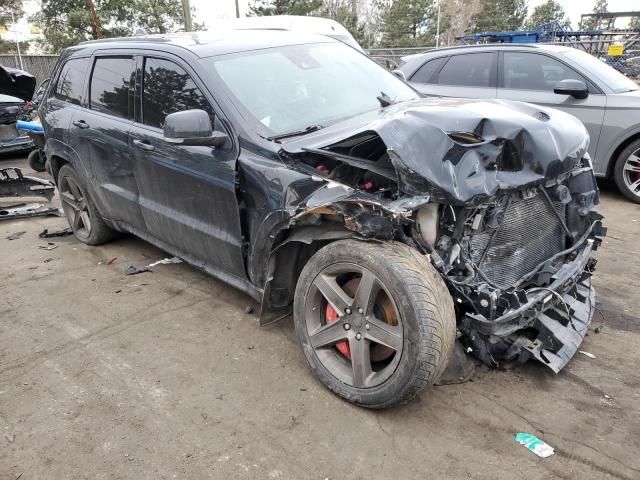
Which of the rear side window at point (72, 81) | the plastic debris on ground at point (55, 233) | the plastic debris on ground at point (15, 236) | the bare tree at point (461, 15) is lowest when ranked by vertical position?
the plastic debris on ground at point (15, 236)

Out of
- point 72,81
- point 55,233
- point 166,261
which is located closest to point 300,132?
point 166,261

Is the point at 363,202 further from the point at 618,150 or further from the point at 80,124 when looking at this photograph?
the point at 618,150

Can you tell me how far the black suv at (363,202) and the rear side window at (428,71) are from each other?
379 centimetres

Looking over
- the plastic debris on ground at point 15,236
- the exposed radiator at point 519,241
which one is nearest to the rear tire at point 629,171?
the exposed radiator at point 519,241

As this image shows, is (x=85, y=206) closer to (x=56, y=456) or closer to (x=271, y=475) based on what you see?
(x=56, y=456)

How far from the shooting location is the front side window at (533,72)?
22.1 feet

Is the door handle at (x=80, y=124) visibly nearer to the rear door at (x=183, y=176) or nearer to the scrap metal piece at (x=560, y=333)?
the rear door at (x=183, y=176)

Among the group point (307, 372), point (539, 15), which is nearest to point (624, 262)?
point (307, 372)

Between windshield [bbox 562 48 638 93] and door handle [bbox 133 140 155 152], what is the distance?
17.9ft

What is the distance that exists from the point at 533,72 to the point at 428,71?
4.83 ft

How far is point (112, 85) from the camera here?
4.38 meters

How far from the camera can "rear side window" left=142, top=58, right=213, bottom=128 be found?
3.53 m

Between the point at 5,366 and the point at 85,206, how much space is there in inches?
87.8

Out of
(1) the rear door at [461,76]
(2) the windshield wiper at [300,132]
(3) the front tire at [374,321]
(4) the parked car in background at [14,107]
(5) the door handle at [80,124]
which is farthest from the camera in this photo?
(4) the parked car in background at [14,107]
